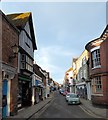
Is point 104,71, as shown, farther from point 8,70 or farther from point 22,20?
point 8,70

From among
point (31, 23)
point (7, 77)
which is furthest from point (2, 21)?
point (31, 23)

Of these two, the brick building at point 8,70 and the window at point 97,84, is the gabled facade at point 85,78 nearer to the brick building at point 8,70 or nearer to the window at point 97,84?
the window at point 97,84

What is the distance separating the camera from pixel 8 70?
14.1 metres

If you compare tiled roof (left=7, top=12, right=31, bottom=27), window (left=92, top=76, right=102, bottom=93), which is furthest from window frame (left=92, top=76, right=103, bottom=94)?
tiled roof (left=7, top=12, right=31, bottom=27)

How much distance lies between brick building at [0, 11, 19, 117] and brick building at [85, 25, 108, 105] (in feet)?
31.9

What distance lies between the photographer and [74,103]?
92.8 feet

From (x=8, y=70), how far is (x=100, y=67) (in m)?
11.6

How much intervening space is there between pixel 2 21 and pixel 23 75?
819 centimetres

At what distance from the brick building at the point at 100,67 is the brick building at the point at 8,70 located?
9720 mm

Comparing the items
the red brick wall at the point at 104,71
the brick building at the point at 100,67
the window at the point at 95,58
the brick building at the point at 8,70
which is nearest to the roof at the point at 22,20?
the brick building at the point at 8,70

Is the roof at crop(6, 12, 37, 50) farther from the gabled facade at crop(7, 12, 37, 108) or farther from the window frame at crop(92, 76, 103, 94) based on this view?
the window frame at crop(92, 76, 103, 94)

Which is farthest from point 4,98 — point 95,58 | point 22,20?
point 95,58

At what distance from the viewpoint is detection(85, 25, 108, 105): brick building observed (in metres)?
21.4

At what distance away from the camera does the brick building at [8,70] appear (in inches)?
549
